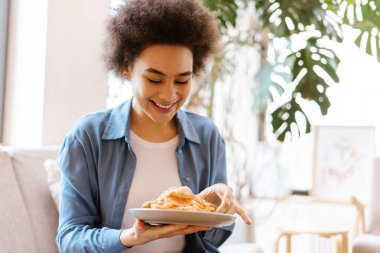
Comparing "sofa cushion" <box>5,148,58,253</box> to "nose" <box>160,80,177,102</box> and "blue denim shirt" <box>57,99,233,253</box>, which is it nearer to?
"blue denim shirt" <box>57,99,233,253</box>

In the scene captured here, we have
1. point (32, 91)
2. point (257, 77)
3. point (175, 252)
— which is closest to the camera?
point (175, 252)

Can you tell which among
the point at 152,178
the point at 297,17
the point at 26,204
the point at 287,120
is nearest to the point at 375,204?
the point at 287,120

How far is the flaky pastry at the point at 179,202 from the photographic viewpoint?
1396 millimetres

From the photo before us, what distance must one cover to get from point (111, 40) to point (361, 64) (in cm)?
315

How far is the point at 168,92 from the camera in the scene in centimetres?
159

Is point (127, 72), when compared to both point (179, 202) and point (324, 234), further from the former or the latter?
point (324, 234)

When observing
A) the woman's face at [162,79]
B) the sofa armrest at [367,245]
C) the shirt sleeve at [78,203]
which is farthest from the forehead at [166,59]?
the sofa armrest at [367,245]

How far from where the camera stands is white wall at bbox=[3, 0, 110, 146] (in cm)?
262

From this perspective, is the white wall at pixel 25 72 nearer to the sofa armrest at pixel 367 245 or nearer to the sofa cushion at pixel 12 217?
the sofa cushion at pixel 12 217

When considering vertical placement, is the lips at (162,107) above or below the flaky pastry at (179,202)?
above

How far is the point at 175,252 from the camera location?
5.72 feet

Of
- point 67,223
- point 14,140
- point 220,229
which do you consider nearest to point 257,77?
point 14,140

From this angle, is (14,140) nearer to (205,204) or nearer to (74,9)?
(74,9)

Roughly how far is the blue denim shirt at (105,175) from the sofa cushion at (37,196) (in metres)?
0.35
